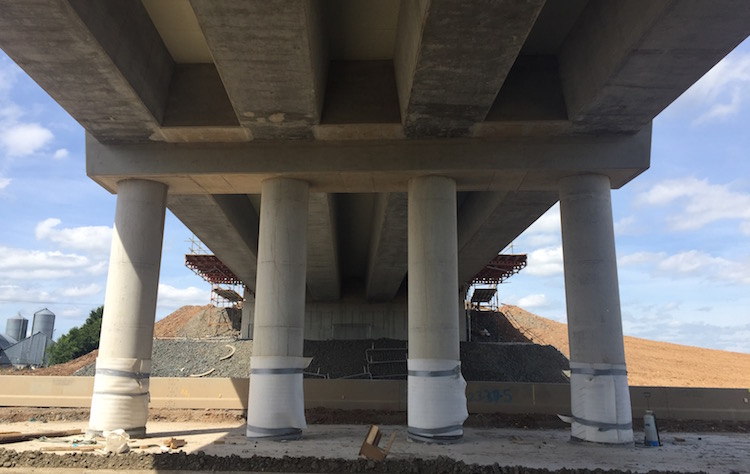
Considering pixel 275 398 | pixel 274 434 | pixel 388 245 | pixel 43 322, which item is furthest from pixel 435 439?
pixel 43 322

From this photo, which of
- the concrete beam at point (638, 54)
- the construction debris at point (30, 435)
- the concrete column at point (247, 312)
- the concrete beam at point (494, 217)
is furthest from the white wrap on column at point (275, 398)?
the concrete column at point (247, 312)

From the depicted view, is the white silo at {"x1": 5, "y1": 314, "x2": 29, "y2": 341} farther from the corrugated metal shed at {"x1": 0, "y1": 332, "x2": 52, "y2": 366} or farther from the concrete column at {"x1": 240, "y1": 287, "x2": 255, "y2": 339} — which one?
the concrete column at {"x1": 240, "y1": 287, "x2": 255, "y2": 339}

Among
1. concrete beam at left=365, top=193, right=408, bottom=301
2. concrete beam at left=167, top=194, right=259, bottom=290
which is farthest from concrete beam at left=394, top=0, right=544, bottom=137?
concrete beam at left=167, top=194, right=259, bottom=290

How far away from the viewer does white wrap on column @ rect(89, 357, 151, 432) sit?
12.3 m

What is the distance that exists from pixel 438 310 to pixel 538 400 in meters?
7.15

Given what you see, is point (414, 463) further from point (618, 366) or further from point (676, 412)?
point (676, 412)

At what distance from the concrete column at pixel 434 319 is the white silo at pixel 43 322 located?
2641 inches

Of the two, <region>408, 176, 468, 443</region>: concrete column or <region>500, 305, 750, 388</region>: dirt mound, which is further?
<region>500, 305, 750, 388</region>: dirt mound

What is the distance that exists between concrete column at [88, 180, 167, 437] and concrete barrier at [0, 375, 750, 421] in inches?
191

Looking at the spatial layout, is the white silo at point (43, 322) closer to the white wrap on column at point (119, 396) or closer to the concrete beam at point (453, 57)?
the white wrap on column at point (119, 396)

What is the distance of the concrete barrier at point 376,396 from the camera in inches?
680

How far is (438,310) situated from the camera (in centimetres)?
1256

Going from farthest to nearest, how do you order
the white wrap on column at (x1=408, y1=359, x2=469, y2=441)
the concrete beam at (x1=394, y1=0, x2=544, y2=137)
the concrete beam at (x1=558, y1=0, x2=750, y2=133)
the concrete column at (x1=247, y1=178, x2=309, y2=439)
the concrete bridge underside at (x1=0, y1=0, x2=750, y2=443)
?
1. the concrete column at (x1=247, y1=178, x2=309, y2=439)
2. the white wrap on column at (x1=408, y1=359, x2=469, y2=441)
3. the concrete bridge underside at (x1=0, y1=0, x2=750, y2=443)
4. the concrete beam at (x1=558, y1=0, x2=750, y2=133)
5. the concrete beam at (x1=394, y1=0, x2=544, y2=137)

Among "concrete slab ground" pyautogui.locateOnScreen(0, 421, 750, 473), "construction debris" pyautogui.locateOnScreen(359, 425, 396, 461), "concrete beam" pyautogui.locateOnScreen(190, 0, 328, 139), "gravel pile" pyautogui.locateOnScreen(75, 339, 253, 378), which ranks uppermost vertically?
"concrete beam" pyautogui.locateOnScreen(190, 0, 328, 139)
